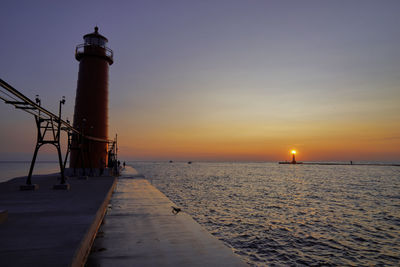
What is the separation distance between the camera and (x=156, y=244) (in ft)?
22.5

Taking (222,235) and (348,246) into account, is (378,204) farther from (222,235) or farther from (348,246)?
(222,235)

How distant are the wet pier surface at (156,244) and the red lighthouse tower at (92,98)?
1894 cm

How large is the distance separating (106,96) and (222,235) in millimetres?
23360

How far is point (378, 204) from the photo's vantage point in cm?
2047

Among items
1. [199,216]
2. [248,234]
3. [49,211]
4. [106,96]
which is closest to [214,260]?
[49,211]

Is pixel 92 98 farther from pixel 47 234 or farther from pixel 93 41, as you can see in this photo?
pixel 47 234

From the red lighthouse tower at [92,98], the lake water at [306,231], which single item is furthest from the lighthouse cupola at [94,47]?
the lake water at [306,231]

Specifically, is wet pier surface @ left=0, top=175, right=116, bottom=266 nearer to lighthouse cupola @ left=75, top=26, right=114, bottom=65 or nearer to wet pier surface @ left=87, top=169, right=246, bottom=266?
wet pier surface @ left=87, top=169, right=246, bottom=266

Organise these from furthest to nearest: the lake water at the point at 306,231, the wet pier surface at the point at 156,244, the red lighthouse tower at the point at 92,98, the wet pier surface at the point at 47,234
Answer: the red lighthouse tower at the point at 92,98, the lake water at the point at 306,231, the wet pier surface at the point at 156,244, the wet pier surface at the point at 47,234

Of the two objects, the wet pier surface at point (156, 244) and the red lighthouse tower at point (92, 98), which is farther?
the red lighthouse tower at point (92, 98)

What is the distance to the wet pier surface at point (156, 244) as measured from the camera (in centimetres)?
561

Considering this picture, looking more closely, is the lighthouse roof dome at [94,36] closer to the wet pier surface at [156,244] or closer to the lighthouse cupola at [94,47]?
the lighthouse cupola at [94,47]

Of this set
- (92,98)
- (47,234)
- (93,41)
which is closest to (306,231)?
(47,234)

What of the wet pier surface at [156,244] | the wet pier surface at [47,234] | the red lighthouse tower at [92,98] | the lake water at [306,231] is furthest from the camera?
the red lighthouse tower at [92,98]
